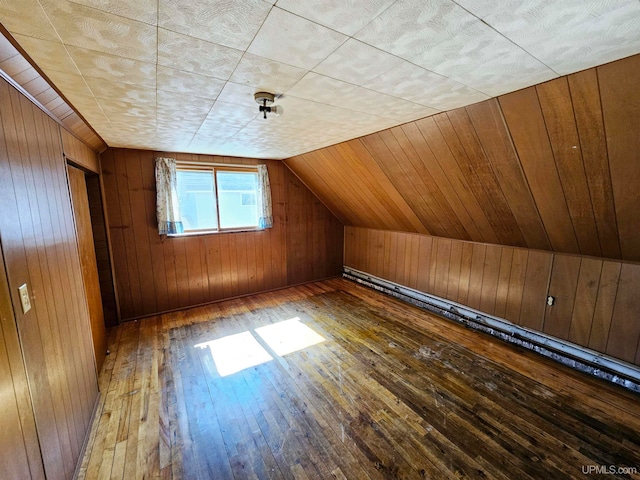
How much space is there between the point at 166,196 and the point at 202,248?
875 mm

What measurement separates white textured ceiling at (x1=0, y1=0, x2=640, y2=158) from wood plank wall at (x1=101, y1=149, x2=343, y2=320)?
67.6 inches

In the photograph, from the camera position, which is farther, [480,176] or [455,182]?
[455,182]

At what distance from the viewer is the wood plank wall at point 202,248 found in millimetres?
3473

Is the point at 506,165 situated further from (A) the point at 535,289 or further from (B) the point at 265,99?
(B) the point at 265,99

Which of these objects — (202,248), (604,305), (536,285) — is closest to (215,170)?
(202,248)

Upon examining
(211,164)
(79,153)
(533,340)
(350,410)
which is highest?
(211,164)

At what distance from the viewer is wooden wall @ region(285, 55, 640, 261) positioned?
154 centimetres

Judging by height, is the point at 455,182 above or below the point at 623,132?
below

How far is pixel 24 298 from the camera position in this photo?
1.23 metres

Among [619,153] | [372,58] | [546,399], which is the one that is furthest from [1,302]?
[546,399]

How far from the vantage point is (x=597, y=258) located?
2.43 m

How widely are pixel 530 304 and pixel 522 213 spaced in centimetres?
108

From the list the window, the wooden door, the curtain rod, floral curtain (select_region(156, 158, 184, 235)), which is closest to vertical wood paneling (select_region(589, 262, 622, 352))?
the window

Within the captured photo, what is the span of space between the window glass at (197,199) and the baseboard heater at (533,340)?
312 centimetres
